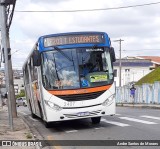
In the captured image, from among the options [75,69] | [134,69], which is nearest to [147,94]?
[75,69]

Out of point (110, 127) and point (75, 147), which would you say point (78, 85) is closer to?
point (110, 127)

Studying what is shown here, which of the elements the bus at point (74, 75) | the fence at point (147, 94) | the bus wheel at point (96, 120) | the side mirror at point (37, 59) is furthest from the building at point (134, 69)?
the side mirror at point (37, 59)

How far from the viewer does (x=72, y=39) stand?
14250mm

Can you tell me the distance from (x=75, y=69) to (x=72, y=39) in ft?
3.73

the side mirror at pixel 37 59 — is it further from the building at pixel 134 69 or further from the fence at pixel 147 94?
the building at pixel 134 69

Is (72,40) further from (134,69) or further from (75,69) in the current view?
(134,69)

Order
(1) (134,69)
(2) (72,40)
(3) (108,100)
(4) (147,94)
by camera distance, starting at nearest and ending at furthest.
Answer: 1. (3) (108,100)
2. (2) (72,40)
3. (4) (147,94)
4. (1) (134,69)

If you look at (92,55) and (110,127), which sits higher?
(92,55)

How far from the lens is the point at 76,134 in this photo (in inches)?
529

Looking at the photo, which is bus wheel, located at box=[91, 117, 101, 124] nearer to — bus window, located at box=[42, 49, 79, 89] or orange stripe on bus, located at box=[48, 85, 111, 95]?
orange stripe on bus, located at box=[48, 85, 111, 95]

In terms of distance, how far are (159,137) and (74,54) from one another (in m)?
4.45

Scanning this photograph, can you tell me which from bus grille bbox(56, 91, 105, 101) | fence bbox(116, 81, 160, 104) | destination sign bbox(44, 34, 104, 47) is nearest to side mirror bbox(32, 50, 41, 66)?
destination sign bbox(44, 34, 104, 47)

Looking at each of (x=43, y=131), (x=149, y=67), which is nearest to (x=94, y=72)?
(x=43, y=131)

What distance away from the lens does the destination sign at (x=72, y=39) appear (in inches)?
557
